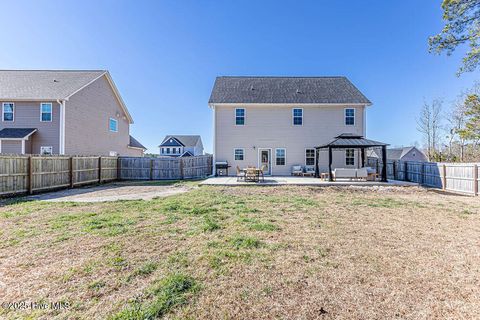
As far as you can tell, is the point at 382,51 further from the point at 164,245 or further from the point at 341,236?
the point at 164,245

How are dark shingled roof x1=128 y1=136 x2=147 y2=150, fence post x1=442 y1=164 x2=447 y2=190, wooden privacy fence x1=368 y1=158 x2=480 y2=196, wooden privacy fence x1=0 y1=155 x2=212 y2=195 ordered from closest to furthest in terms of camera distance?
wooden privacy fence x1=0 y1=155 x2=212 y2=195, wooden privacy fence x1=368 y1=158 x2=480 y2=196, fence post x1=442 y1=164 x2=447 y2=190, dark shingled roof x1=128 y1=136 x2=147 y2=150

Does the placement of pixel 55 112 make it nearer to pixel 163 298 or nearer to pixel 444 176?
pixel 163 298

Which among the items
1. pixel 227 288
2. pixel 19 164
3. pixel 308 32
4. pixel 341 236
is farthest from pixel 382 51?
pixel 19 164

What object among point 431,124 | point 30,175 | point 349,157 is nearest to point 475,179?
point 349,157

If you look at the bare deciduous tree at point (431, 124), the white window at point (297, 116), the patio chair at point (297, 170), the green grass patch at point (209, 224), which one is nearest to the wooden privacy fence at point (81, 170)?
the patio chair at point (297, 170)

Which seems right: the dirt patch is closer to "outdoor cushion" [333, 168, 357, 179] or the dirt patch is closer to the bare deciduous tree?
"outdoor cushion" [333, 168, 357, 179]

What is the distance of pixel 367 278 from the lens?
2957mm

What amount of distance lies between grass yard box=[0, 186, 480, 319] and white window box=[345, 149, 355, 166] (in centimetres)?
1126

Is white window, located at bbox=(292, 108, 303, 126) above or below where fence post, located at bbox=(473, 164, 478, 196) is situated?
above

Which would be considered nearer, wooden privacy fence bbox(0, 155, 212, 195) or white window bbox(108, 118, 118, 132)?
wooden privacy fence bbox(0, 155, 212, 195)

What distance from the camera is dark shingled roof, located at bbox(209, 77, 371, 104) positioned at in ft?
57.7

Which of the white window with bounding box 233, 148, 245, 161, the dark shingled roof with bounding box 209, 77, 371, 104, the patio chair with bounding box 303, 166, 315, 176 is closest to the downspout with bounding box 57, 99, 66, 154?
the dark shingled roof with bounding box 209, 77, 371, 104

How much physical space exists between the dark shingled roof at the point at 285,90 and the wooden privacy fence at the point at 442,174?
577 centimetres

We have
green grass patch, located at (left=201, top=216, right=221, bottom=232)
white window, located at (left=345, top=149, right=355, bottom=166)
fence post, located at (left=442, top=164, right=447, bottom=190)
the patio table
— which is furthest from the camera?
white window, located at (left=345, top=149, right=355, bottom=166)
